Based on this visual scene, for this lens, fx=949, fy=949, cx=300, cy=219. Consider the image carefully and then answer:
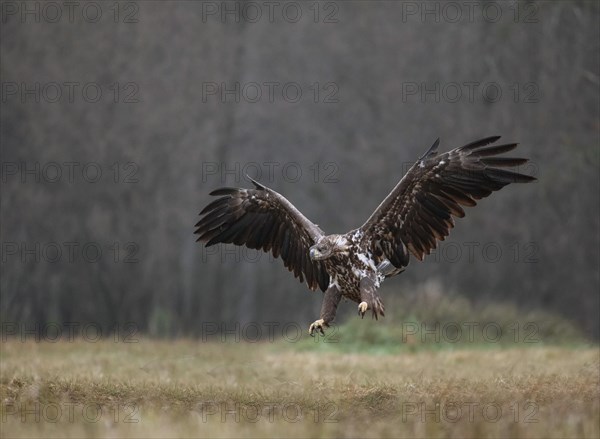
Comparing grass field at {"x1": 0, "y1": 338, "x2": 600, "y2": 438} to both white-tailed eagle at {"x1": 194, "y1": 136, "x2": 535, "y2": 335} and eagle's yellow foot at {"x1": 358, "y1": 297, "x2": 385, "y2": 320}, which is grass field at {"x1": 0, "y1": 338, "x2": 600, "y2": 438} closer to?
eagle's yellow foot at {"x1": 358, "y1": 297, "x2": 385, "y2": 320}

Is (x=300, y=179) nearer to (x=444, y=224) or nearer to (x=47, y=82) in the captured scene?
(x=47, y=82)

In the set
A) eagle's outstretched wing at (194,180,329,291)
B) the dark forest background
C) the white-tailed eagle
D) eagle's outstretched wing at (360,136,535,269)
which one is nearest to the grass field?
the white-tailed eagle

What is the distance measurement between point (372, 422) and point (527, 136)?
13841 mm

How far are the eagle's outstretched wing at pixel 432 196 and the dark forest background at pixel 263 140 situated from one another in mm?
8604

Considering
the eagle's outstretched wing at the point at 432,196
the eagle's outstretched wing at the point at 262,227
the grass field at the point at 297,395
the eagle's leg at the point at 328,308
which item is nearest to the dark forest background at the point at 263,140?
the grass field at the point at 297,395

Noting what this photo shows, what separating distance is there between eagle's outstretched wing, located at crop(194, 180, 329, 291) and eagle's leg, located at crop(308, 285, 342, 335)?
0.54 m

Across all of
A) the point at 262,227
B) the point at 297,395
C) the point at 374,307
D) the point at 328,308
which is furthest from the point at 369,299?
the point at 262,227

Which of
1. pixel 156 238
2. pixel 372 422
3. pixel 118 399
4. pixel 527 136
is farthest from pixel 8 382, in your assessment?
pixel 527 136

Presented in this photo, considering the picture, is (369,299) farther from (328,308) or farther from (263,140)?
(263,140)

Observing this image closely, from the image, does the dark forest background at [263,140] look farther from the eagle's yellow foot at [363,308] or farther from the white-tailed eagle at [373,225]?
the eagle's yellow foot at [363,308]

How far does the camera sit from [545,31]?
58.3ft

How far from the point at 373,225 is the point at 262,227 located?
1417mm

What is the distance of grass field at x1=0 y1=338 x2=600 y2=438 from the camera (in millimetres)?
5484

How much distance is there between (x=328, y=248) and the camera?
26.9ft
